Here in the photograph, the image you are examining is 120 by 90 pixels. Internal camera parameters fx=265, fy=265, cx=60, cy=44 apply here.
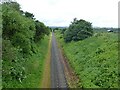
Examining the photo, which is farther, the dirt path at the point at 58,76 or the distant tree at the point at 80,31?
the distant tree at the point at 80,31

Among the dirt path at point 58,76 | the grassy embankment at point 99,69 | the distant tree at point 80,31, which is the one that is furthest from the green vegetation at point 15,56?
the distant tree at point 80,31

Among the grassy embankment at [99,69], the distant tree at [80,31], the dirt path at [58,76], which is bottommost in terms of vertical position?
the dirt path at [58,76]

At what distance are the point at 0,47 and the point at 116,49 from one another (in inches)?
919

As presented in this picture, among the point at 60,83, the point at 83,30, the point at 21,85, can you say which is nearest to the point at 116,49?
the point at 60,83

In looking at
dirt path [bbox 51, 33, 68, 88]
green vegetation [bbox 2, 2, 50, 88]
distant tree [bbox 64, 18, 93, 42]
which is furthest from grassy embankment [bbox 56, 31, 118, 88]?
distant tree [bbox 64, 18, 93, 42]

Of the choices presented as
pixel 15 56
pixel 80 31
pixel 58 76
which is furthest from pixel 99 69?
pixel 80 31

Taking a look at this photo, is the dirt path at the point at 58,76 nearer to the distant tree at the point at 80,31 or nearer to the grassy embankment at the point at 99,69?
the grassy embankment at the point at 99,69

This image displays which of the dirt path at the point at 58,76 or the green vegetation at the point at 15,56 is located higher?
the green vegetation at the point at 15,56

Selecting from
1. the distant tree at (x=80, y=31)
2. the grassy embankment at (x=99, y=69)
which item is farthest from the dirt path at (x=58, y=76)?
the distant tree at (x=80, y=31)

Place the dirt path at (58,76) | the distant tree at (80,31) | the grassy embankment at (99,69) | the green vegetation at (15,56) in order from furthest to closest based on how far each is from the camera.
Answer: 1. the distant tree at (80,31)
2. the dirt path at (58,76)
3. the grassy embankment at (99,69)
4. the green vegetation at (15,56)

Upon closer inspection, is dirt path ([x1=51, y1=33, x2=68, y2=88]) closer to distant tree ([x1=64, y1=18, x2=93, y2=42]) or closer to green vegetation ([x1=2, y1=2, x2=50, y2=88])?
green vegetation ([x1=2, y1=2, x2=50, y2=88])

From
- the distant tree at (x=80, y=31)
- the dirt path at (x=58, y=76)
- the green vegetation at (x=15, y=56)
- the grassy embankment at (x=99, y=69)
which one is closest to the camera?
the green vegetation at (x=15, y=56)

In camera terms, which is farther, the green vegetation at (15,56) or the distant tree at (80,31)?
the distant tree at (80,31)

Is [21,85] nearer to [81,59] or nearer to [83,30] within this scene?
[81,59]
